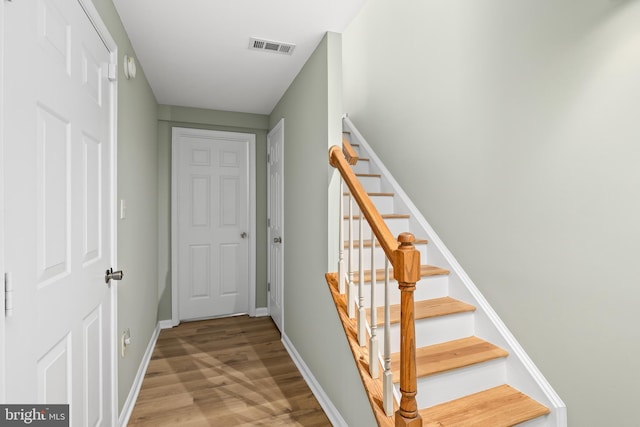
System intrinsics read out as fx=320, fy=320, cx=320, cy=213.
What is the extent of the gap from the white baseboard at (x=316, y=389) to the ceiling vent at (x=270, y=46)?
7.51 ft

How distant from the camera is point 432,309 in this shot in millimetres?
1939

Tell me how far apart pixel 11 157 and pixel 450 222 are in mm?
2231

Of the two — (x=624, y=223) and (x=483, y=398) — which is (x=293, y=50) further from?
(x=483, y=398)

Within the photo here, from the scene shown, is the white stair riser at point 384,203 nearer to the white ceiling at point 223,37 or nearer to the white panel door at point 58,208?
the white ceiling at point 223,37

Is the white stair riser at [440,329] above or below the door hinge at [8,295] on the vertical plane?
below

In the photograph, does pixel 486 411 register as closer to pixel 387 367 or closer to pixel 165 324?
pixel 387 367

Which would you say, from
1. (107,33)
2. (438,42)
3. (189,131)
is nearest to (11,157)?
(107,33)

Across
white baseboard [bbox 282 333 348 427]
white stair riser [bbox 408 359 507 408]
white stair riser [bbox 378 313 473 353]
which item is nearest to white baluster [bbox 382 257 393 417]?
white stair riser [bbox 408 359 507 408]

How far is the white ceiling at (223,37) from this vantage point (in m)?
1.77

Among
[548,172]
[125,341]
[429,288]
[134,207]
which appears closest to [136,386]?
[125,341]

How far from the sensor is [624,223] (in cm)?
131

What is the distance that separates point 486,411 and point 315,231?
1.36 metres

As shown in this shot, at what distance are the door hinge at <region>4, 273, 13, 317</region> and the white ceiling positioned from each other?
5.17 feet

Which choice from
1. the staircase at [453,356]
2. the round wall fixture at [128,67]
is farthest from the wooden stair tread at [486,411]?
the round wall fixture at [128,67]
